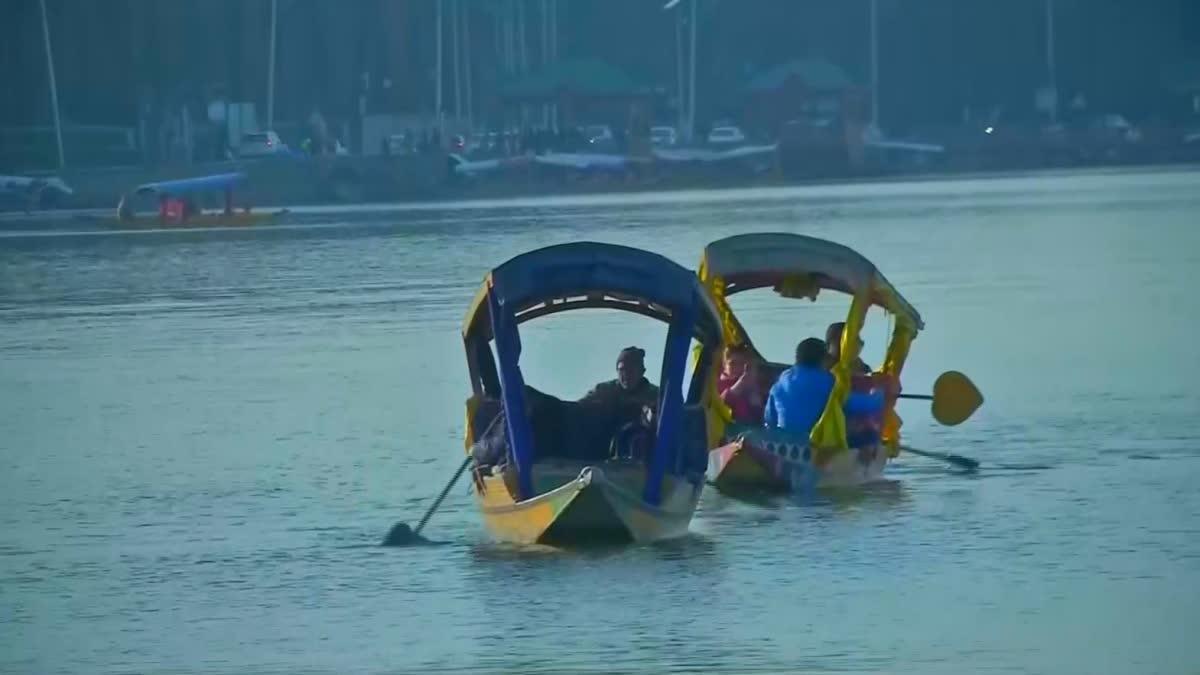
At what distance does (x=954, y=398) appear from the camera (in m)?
26.2

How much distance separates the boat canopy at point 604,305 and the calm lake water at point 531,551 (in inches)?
36.2

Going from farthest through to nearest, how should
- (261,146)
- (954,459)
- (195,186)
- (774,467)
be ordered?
(261,146)
(195,186)
(954,459)
(774,467)

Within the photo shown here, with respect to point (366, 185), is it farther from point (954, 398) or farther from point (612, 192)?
point (954, 398)

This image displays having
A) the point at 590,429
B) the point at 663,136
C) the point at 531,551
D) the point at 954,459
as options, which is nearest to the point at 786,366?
the point at 954,459

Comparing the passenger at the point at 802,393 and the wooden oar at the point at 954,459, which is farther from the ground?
the passenger at the point at 802,393

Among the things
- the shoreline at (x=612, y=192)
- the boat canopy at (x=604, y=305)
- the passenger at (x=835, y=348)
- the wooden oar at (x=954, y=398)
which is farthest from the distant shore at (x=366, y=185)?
the boat canopy at (x=604, y=305)

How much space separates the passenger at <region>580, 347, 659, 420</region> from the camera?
20.9 m

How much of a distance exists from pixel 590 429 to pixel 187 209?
5797cm

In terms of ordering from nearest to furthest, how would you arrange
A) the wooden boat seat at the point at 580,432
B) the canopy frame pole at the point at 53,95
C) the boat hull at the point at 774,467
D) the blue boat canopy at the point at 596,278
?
the wooden boat seat at the point at 580,432
the blue boat canopy at the point at 596,278
the boat hull at the point at 774,467
the canopy frame pole at the point at 53,95

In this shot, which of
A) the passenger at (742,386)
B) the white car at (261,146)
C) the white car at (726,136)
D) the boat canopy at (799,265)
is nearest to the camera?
the passenger at (742,386)

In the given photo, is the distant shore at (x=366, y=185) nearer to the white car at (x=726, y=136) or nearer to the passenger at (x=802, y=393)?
the white car at (x=726, y=136)

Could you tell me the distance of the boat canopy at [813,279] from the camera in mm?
24359

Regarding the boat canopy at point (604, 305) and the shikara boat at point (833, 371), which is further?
the shikara boat at point (833, 371)

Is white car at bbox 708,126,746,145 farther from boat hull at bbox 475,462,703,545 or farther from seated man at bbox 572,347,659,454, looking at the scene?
boat hull at bbox 475,462,703,545
